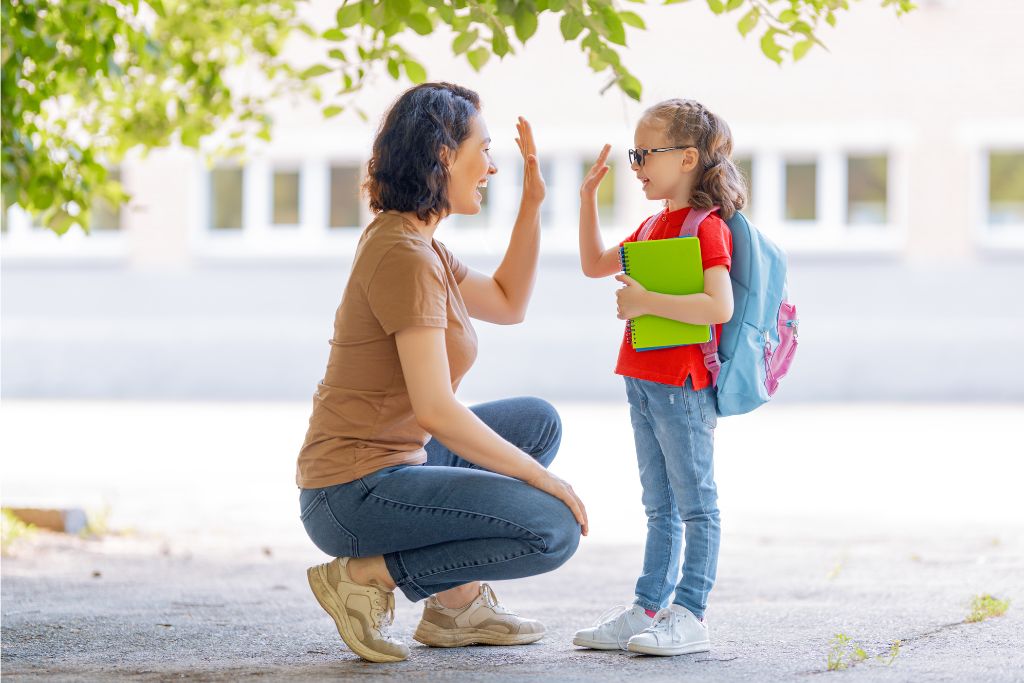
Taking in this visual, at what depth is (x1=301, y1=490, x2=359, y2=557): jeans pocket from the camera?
3648 millimetres

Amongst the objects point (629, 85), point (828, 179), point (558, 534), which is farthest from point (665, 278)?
point (828, 179)

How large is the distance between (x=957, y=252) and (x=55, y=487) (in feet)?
40.1

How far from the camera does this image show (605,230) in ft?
61.5

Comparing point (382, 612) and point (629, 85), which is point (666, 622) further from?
point (629, 85)

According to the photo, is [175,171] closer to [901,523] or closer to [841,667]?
[901,523]

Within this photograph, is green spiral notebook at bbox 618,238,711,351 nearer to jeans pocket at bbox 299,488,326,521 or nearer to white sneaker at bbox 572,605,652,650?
white sneaker at bbox 572,605,652,650

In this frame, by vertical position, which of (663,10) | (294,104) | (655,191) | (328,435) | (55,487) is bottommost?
(55,487)

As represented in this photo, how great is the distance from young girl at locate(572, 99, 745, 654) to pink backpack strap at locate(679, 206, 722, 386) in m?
0.02

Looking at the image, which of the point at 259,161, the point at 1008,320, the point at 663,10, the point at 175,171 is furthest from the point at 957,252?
the point at 175,171

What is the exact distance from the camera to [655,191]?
3979 mm

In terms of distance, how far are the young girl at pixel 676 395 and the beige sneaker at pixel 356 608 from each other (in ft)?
1.90

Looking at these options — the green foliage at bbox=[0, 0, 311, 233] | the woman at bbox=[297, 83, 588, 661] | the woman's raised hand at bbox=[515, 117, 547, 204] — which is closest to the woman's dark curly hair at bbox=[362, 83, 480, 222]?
the woman at bbox=[297, 83, 588, 661]

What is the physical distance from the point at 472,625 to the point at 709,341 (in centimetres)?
104

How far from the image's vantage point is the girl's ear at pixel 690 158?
393cm
